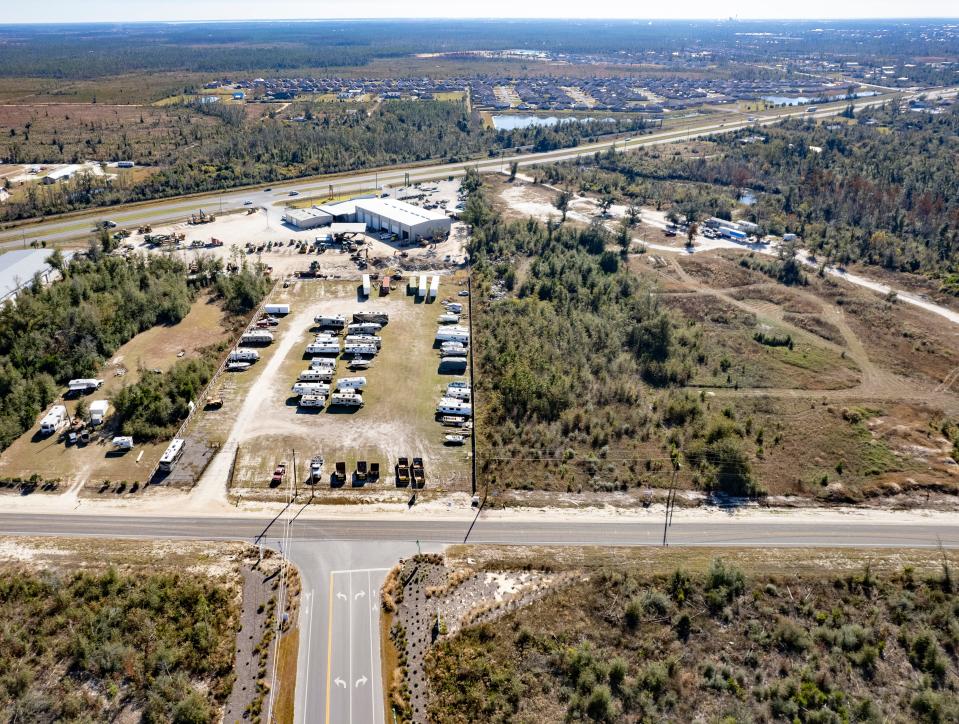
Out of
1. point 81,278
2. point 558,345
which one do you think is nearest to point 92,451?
point 81,278

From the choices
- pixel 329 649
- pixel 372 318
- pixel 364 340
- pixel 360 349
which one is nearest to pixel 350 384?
pixel 360 349

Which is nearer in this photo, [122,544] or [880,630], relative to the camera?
[880,630]

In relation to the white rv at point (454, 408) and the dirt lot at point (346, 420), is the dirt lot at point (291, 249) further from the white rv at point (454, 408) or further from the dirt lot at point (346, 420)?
the white rv at point (454, 408)

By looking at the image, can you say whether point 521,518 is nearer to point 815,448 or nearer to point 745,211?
point 815,448

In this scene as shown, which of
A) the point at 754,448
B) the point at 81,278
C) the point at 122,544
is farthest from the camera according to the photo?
the point at 81,278

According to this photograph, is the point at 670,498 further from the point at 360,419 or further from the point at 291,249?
the point at 291,249

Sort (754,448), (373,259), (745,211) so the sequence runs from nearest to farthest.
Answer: (754,448), (373,259), (745,211)

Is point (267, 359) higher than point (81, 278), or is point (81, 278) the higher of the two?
point (81, 278)

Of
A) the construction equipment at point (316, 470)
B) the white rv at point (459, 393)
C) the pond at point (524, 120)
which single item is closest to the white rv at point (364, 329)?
the white rv at point (459, 393)
